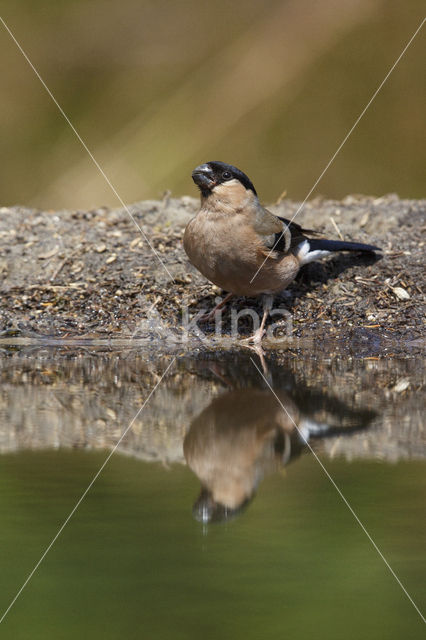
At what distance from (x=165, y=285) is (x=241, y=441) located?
11.3 feet

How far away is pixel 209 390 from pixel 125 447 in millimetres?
1124

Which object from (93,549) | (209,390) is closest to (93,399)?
(209,390)

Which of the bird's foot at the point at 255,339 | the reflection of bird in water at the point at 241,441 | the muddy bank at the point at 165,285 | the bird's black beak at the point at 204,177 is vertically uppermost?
the bird's black beak at the point at 204,177

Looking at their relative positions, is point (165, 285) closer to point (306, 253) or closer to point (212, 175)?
point (212, 175)

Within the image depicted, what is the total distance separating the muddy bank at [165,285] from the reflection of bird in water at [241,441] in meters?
1.83

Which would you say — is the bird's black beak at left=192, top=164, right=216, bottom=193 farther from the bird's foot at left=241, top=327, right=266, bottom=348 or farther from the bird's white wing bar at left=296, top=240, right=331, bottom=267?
the bird's foot at left=241, top=327, right=266, bottom=348

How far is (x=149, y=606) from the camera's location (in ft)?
5.58

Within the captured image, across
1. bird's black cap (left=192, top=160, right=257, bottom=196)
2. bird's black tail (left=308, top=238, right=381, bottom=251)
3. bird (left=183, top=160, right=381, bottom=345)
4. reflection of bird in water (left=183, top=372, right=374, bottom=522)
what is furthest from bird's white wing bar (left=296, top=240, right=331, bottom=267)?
reflection of bird in water (left=183, top=372, right=374, bottom=522)

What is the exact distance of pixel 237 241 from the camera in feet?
18.8

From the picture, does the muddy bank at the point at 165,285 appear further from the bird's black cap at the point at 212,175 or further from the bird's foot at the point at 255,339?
the bird's black cap at the point at 212,175

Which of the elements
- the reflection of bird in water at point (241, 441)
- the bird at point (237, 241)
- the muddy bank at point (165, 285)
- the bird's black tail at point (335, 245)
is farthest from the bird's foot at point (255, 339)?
the reflection of bird in water at point (241, 441)

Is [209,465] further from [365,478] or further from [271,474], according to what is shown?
[365,478]

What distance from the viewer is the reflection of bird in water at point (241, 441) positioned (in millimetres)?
2494

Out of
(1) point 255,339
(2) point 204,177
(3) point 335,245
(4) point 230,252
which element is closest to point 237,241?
(4) point 230,252
